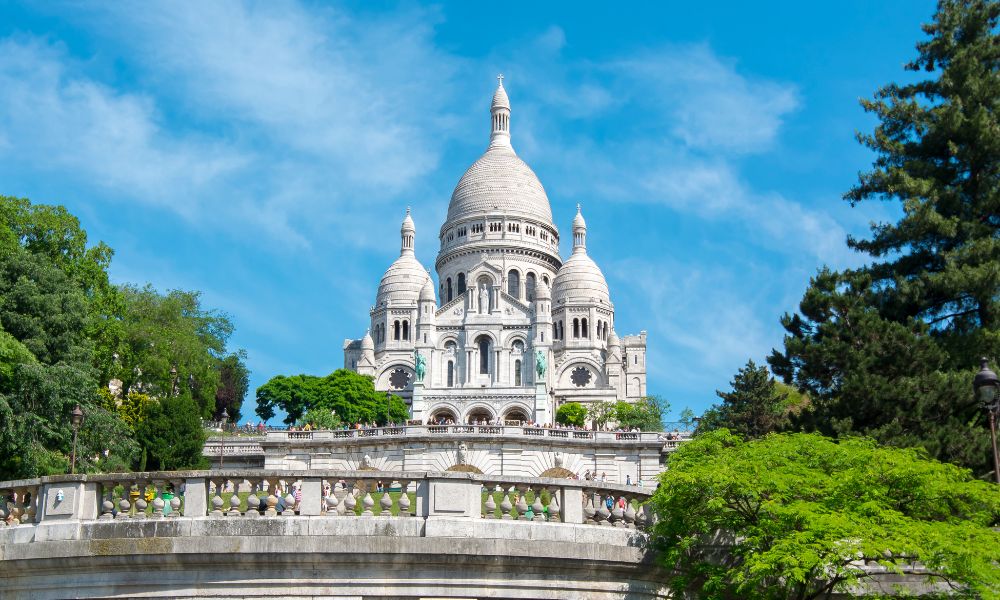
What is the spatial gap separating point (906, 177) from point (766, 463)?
55.7 feet

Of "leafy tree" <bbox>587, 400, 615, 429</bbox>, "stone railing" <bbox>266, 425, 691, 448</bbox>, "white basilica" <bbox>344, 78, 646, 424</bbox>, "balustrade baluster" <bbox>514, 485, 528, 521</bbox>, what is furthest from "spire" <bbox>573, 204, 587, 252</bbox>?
"balustrade baluster" <bbox>514, 485, 528, 521</bbox>

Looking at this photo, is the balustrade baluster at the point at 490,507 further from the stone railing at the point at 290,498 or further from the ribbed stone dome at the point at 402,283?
the ribbed stone dome at the point at 402,283

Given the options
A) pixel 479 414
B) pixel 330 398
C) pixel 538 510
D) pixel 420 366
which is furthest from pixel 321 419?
pixel 538 510

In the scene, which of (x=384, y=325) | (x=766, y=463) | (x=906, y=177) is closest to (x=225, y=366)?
(x=384, y=325)

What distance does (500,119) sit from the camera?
6107 inches

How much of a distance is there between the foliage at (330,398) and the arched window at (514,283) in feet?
113

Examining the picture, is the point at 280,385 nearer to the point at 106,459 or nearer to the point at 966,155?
the point at 106,459

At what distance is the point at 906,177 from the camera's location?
31578mm

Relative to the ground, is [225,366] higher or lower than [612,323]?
lower

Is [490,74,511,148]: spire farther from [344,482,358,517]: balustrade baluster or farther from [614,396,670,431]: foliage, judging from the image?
[344,482,358,517]: balustrade baluster

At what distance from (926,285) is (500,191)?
11064cm

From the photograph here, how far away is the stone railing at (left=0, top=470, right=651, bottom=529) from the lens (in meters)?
13.8

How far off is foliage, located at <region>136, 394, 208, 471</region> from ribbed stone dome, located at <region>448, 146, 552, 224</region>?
93385 millimetres

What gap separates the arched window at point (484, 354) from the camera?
384 feet
